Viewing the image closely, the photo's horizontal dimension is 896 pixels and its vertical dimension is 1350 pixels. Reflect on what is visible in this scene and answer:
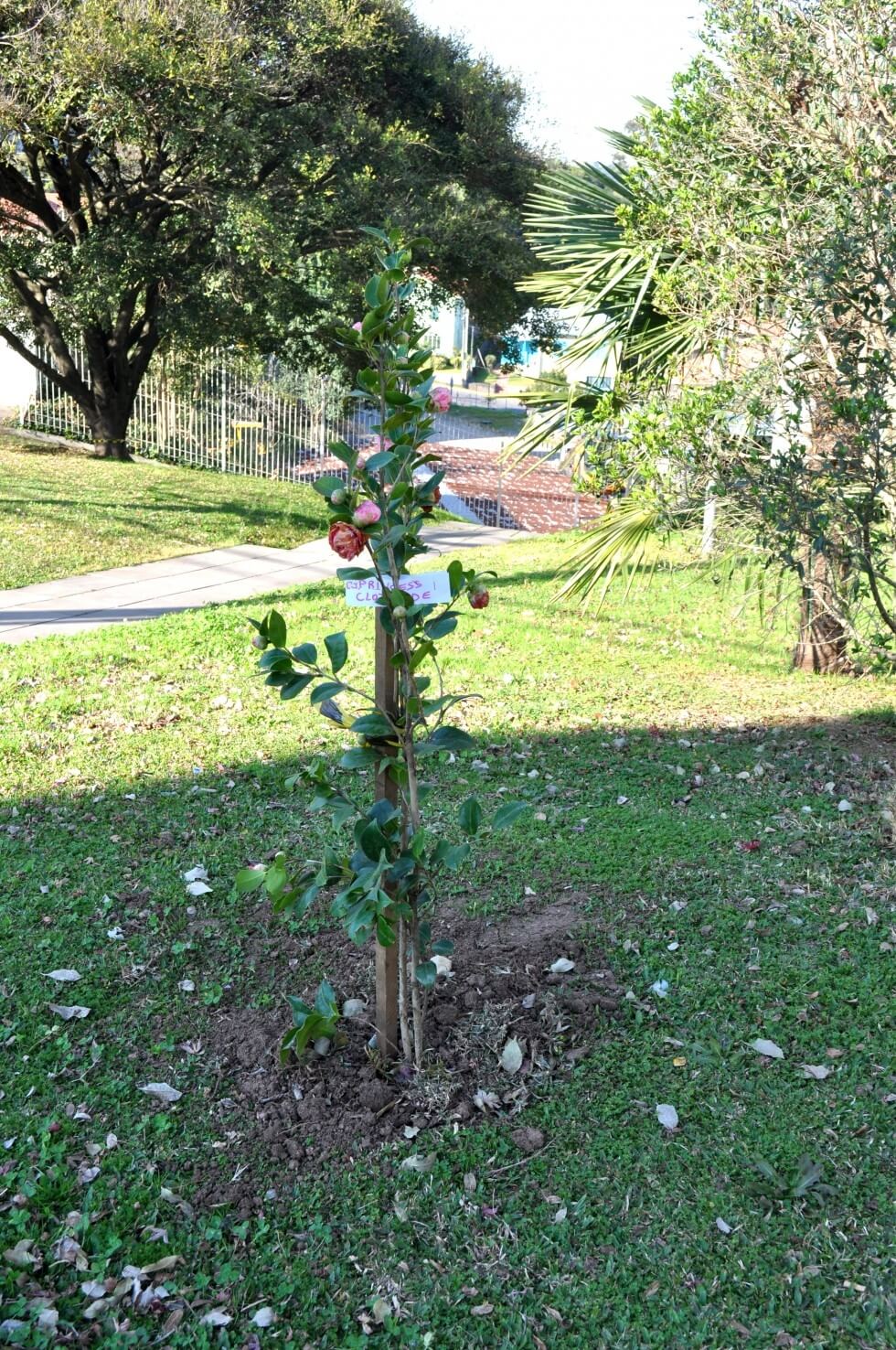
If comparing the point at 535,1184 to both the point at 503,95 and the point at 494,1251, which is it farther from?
the point at 503,95

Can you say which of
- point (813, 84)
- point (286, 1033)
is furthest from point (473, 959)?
point (813, 84)

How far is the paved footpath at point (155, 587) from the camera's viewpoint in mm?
7746

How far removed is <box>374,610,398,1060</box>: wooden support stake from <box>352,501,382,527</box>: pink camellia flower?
0.28m

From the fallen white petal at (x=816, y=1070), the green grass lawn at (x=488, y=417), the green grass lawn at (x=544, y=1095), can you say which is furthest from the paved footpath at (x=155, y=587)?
the green grass lawn at (x=488, y=417)

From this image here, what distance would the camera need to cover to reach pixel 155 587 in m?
8.98

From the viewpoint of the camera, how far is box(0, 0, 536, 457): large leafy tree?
11.1m

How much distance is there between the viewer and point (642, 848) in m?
4.38

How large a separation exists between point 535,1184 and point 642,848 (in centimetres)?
183

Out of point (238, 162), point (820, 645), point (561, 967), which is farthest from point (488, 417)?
point (561, 967)

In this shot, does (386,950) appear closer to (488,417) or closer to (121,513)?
(121,513)

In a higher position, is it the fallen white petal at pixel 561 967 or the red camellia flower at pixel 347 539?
the red camellia flower at pixel 347 539

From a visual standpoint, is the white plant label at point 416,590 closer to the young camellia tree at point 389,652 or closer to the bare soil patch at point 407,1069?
the young camellia tree at point 389,652

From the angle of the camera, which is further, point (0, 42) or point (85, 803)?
point (0, 42)

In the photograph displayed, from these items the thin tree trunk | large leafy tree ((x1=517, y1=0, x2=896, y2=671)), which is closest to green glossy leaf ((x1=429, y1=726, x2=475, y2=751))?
large leafy tree ((x1=517, y1=0, x2=896, y2=671))
